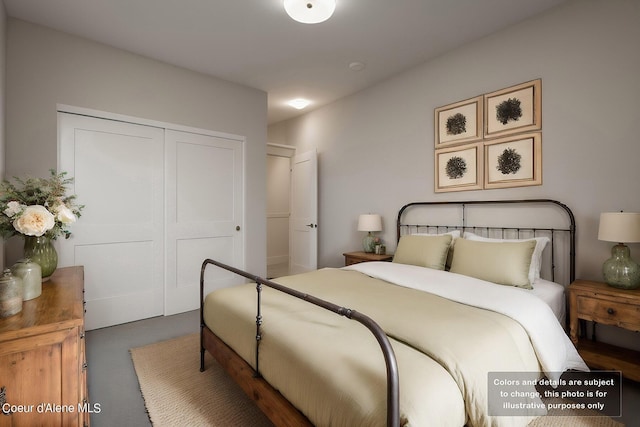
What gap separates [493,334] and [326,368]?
827 millimetres

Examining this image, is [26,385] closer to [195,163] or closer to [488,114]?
[195,163]

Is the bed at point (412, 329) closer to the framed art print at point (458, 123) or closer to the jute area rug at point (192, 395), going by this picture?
the jute area rug at point (192, 395)

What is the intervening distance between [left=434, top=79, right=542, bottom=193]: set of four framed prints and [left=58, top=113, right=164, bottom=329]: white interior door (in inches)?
122

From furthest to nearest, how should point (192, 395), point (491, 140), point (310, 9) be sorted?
point (491, 140) < point (310, 9) < point (192, 395)

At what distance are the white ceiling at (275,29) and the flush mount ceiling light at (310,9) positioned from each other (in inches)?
11.3

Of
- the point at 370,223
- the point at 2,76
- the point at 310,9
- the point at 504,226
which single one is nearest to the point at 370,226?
the point at 370,223

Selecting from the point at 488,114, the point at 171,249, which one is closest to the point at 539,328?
the point at 488,114

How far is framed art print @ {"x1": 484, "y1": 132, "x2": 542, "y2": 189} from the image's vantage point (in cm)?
266

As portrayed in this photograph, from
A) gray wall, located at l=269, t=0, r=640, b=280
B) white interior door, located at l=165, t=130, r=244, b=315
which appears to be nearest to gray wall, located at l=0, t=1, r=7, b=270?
white interior door, located at l=165, t=130, r=244, b=315

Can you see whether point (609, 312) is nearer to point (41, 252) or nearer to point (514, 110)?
point (514, 110)

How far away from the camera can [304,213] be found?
4996 millimetres

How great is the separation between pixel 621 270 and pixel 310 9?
280 cm

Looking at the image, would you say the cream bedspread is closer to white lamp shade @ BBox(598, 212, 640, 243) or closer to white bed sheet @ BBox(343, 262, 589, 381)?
white bed sheet @ BBox(343, 262, 589, 381)

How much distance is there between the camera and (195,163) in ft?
12.2
